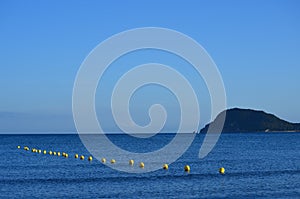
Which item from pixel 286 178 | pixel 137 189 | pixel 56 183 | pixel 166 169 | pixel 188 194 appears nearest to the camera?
pixel 188 194

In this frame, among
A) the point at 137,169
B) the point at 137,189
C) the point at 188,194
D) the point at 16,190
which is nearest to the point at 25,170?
the point at 137,169

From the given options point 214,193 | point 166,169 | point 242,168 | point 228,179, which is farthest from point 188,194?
point 242,168

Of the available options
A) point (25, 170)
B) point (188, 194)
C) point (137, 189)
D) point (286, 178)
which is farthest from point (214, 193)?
point (25, 170)

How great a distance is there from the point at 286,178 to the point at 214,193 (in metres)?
13.9

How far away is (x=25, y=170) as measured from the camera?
68.1 m

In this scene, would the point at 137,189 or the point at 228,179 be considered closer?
the point at 137,189

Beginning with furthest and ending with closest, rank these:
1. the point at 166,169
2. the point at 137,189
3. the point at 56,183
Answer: the point at 166,169 < the point at 56,183 < the point at 137,189

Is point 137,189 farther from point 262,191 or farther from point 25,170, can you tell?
point 25,170

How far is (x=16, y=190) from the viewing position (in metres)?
48.4

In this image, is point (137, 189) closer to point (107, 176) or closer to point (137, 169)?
point (107, 176)

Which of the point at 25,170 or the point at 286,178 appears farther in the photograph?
the point at 25,170

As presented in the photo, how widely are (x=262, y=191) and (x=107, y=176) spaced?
705 inches

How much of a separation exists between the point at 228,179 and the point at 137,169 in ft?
49.2

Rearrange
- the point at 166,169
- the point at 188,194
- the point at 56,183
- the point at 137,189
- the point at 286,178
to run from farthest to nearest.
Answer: the point at 166,169 < the point at 286,178 < the point at 56,183 < the point at 137,189 < the point at 188,194
